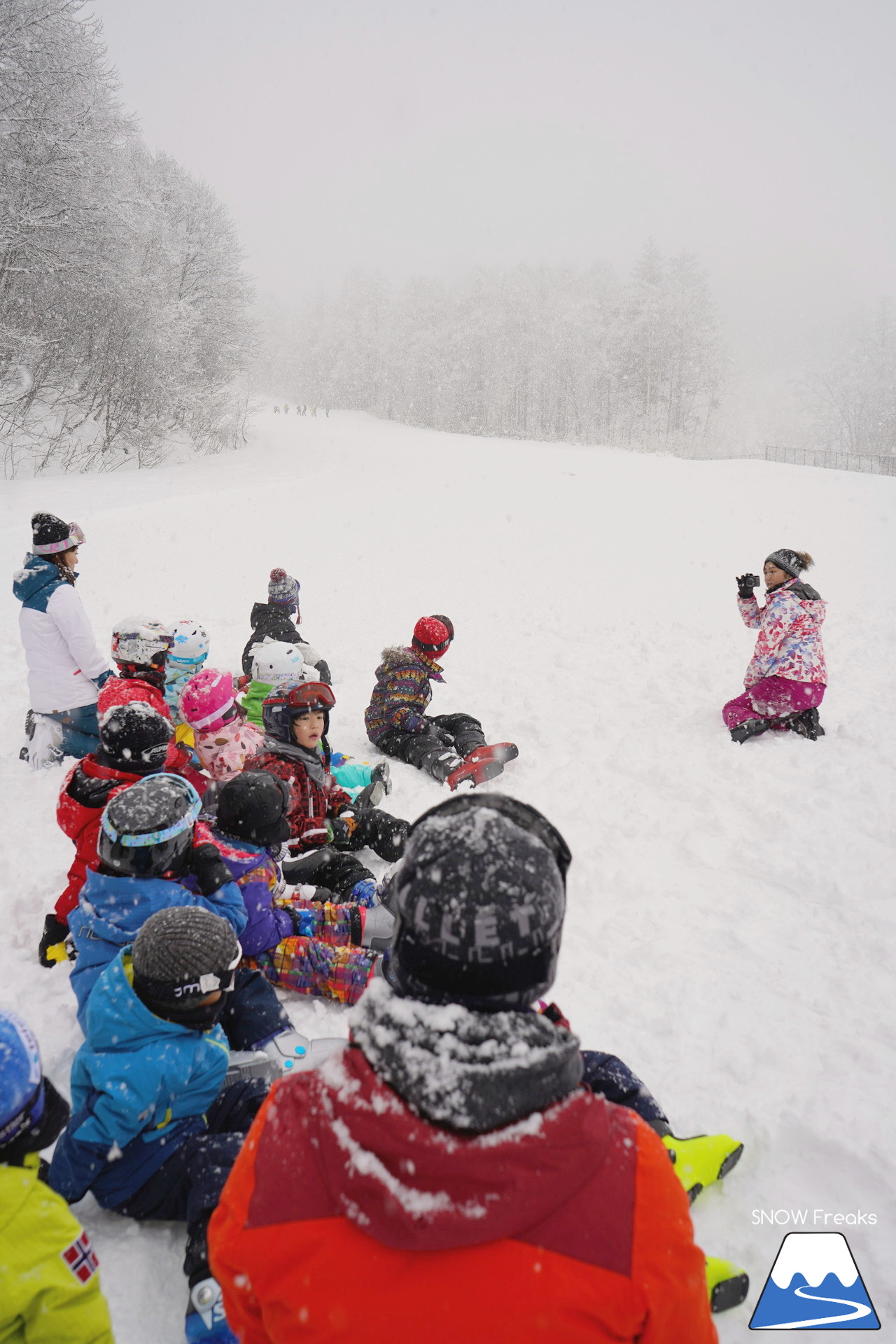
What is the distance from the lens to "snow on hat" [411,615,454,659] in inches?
220

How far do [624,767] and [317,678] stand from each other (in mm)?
2673

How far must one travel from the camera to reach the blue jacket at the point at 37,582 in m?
4.79

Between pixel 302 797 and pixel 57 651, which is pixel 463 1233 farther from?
pixel 57 651

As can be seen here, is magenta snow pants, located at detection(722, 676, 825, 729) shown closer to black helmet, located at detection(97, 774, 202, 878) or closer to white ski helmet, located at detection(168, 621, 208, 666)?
white ski helmet, located at detection(168, 621, 208, 666)

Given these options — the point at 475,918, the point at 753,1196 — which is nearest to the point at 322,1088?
the point at 475,918

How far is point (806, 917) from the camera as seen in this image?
3.70 metres

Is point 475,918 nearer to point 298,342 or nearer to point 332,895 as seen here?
point 332,895

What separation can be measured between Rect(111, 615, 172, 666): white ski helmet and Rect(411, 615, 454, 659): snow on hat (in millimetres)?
2017

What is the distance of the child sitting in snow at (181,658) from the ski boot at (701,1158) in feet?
12.7

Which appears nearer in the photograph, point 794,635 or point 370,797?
point 370,797

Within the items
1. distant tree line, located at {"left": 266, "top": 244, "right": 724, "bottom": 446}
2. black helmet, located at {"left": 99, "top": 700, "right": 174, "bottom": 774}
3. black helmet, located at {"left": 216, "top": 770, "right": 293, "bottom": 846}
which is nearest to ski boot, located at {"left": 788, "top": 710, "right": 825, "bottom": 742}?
black helmet, located at {"left": 216, "top": 770, "right": 293, "bottom": 846}

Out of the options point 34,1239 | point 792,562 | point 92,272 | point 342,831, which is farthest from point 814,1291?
point 92,272

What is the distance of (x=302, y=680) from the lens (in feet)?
13.4

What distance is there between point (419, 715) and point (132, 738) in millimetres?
2934
